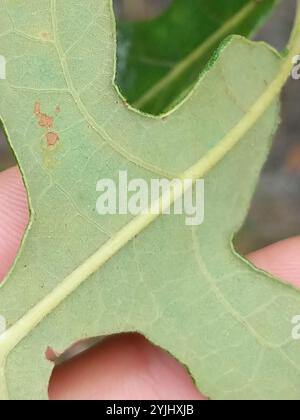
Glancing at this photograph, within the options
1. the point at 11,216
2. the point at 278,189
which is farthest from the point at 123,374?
the point at 278,189

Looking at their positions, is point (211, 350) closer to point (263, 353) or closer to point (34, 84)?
point (263, 353)

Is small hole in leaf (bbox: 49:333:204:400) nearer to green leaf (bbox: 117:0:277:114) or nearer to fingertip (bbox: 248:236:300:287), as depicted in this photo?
fingertip (bbox: 248:236:300:287)

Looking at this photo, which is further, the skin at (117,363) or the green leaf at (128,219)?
the skin at (117,363)

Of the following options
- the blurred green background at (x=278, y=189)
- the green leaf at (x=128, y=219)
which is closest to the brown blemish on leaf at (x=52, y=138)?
the green leaf at (x=128, y=219)

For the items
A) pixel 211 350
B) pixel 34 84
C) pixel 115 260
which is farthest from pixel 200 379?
pixel 34 84

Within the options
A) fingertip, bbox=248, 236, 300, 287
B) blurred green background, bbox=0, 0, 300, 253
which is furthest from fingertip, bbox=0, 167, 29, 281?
blurred green background, bbox=0, 0, 300, 253

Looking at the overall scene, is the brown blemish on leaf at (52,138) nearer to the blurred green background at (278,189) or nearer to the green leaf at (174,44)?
the green leaf at (174,44)
